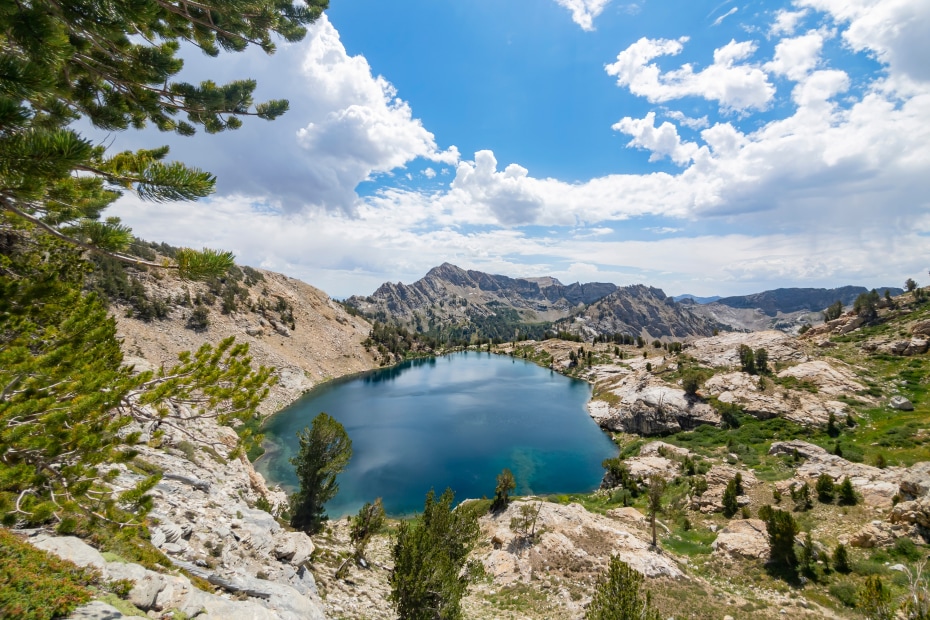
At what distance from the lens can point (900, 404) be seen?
41.7 m

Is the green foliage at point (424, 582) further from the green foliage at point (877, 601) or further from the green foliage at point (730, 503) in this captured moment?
the green foliage at point (730, 503)

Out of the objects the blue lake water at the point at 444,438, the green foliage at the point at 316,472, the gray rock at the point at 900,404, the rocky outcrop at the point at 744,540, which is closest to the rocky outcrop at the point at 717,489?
the rocky outcrop at the point at 744,540

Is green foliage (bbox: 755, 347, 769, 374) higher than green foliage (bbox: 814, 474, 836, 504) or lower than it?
higher

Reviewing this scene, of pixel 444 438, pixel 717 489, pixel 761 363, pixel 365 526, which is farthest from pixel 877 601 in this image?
pixel 761 363

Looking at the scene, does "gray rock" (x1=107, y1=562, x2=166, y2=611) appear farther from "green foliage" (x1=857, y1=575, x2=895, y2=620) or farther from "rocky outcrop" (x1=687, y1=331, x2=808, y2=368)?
"rocky outcrop" (x1=687, y1=331, x2=808, y2=368)

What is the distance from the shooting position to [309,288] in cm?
13062

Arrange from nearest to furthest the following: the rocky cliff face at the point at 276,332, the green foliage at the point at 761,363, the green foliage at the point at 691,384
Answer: the green foliage at the point at 691,384
the green foliage at the point at 761,363
the rocky cliff face at the point at 276,332

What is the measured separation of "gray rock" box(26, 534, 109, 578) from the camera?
708 centimetres

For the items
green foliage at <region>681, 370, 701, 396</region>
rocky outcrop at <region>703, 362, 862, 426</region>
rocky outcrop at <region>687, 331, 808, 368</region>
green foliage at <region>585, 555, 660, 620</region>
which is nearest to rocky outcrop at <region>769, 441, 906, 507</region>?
rocky outcrop at <region>703, 362, 862, 426</region>

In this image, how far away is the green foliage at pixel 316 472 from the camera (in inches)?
994

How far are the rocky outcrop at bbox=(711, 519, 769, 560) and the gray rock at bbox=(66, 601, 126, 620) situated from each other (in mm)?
30631

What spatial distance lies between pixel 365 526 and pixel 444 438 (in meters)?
36.7

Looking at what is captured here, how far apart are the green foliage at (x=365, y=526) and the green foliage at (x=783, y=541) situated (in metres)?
24.1

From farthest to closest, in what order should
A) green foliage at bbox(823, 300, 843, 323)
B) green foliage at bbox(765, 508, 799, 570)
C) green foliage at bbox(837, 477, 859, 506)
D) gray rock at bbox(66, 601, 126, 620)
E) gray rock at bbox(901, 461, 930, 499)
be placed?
green foliage at bbox(823, 300, 843, 323) < green foliage at bbox(837, 477, 859, 506) < gray rock at bbox(901, 461, 930, 499) < green foliage at bbox(765, 508, 799, 570) < gray rock at bbox(66, 601, 126, 620)
